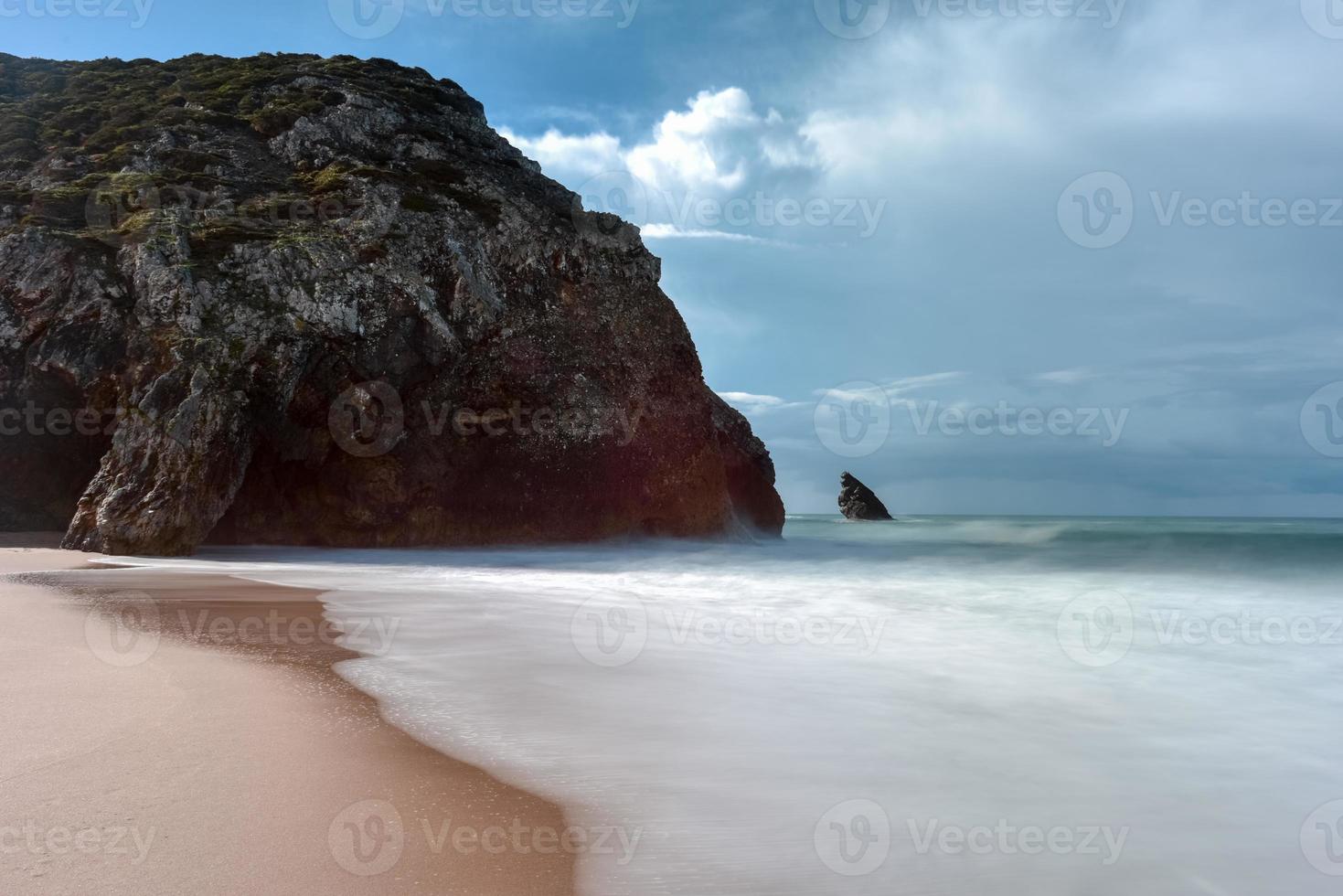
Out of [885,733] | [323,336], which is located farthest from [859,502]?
[885,733]

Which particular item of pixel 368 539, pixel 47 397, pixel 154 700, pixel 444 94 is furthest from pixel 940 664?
pixel 444 94

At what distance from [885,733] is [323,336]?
60.7 ft

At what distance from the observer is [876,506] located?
65250mm

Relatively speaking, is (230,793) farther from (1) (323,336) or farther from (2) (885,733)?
(1) (323,336)

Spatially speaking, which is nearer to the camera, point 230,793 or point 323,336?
point 230,793

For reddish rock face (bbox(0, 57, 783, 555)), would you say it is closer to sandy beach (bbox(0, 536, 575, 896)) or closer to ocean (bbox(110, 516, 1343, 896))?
ocean (bbox(110, 516, 1343, 896))

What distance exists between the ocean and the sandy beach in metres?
0.20

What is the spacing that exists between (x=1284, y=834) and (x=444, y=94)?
34.3 m

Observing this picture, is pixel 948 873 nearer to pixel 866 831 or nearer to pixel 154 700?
pixel 866 831

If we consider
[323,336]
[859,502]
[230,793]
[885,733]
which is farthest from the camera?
[859,502]

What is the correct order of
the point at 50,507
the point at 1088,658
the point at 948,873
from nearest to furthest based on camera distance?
the point at 948,873, the point at 1088,658, the point at 50,507

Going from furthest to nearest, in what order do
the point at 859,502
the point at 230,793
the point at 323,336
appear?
the point at 859,502 < the point at 323,336 < the point at 230,793

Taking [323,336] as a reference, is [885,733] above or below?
below

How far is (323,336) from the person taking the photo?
1925 cm
